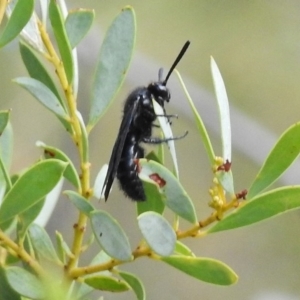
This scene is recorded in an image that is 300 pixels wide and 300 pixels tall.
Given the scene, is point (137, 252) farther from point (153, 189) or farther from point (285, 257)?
point (285, 257)

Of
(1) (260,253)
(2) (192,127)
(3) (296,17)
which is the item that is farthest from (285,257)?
(3) (296,17)

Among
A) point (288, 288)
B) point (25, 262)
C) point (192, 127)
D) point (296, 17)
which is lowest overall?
point (288, 288)

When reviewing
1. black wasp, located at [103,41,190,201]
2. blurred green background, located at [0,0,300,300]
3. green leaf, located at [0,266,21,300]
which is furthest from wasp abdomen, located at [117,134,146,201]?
blurred green background, located at [0,0,300,300]

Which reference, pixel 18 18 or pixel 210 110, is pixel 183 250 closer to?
pixel 18 18

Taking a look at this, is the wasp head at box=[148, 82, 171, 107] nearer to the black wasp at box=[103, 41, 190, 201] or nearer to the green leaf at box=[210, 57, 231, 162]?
the black wasp at box=[103, 41, 190, 201]

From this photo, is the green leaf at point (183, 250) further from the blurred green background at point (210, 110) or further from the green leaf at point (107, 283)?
the blurred green background at point (210, 110)

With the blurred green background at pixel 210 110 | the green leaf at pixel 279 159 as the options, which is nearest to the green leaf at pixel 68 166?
the green leaf at pixel 279 159
